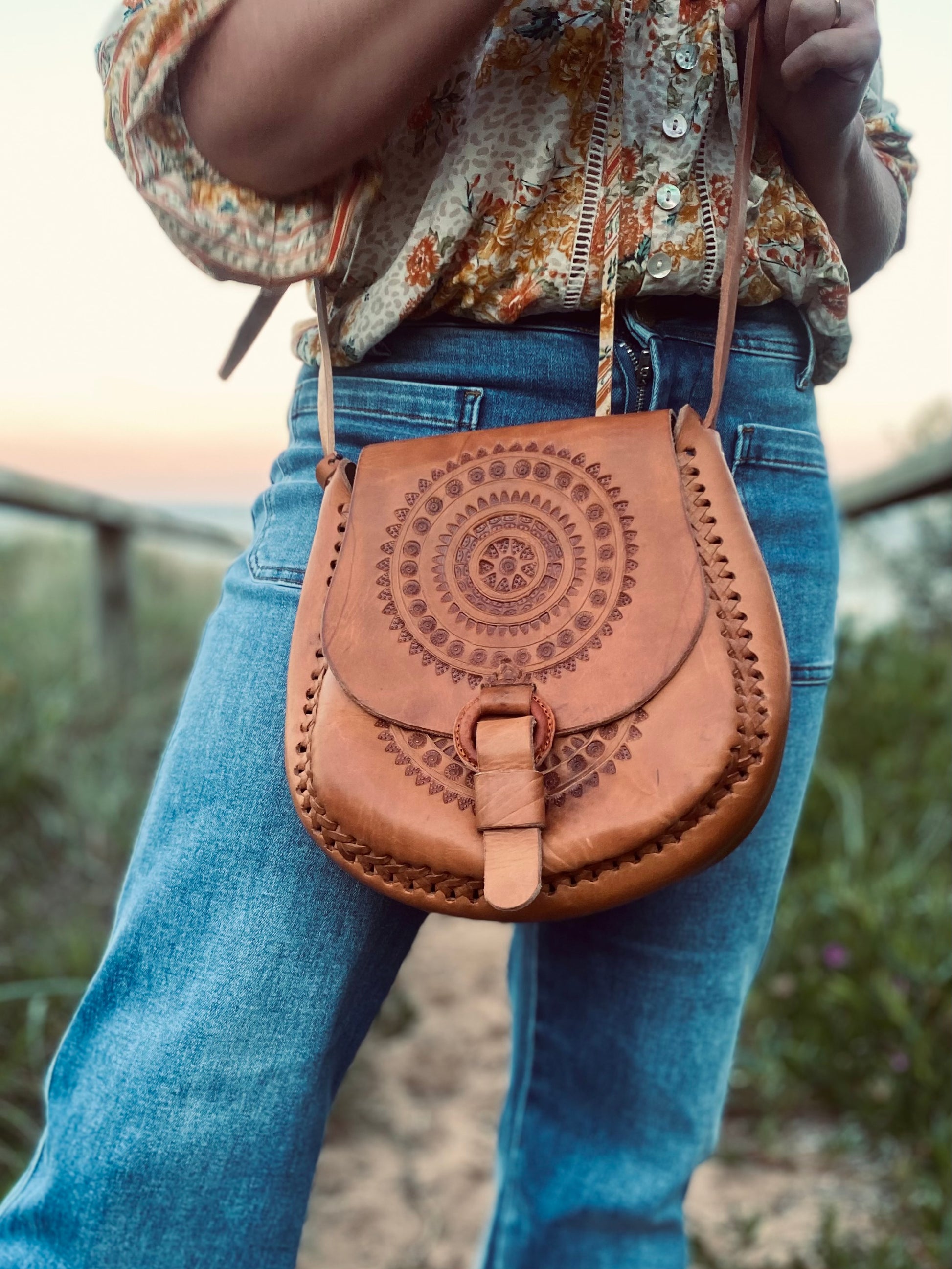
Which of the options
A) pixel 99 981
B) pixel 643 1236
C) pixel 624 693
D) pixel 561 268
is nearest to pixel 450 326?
pixel 561 268

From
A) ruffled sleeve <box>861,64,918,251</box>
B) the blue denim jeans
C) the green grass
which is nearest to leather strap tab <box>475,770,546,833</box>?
the blue denim jeans

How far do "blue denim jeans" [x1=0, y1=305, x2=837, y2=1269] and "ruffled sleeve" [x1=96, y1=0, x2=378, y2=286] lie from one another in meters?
0.10

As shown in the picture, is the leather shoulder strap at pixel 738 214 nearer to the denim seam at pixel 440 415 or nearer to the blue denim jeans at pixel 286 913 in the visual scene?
the blue denim jeans at pixel 286 913

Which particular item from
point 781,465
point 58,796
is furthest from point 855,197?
point 58,796

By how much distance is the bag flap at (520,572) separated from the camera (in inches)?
30.9

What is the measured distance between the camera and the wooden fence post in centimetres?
386

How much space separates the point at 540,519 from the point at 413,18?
0.35 metres

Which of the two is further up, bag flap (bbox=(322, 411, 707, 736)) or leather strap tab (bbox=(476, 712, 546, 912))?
bag flap (bbox=(322, 411, 707, 736))

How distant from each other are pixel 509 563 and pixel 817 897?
1717 mm

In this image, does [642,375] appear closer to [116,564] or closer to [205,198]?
[205,198]

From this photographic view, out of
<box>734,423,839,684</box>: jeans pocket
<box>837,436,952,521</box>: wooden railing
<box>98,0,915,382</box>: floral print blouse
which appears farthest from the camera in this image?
<box>837,436,952,521</box>: wooden railing

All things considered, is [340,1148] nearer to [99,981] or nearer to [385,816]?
[99,981]

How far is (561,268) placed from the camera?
0.83 m

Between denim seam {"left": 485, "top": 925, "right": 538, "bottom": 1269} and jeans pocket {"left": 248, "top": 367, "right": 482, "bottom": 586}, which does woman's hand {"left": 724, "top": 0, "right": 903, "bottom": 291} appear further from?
denim seam {"left": 485, "top": 925, "right": 538, "bottom": 1269}
